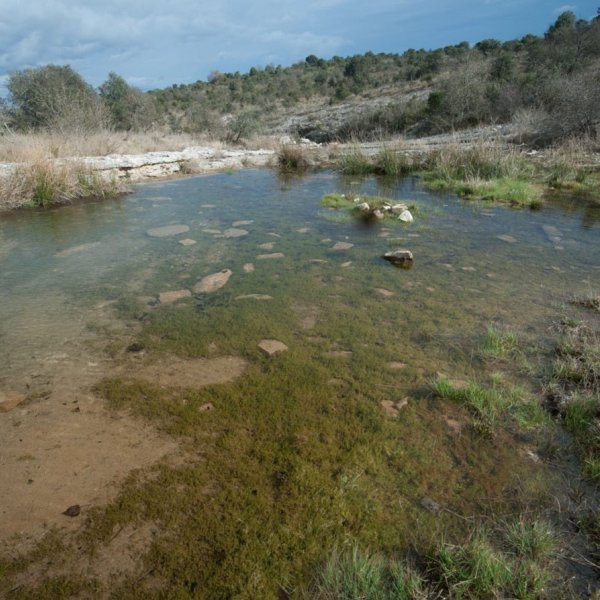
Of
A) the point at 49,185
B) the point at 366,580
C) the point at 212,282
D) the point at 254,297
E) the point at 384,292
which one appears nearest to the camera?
the point at 366,580

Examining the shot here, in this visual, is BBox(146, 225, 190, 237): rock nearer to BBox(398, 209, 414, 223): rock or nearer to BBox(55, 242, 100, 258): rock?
BBox(55, 242, 100, 258): rock

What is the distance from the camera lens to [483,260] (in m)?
4.60

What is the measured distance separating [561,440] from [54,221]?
7125 mm

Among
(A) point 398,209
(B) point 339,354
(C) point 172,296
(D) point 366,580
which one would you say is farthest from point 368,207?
(D) point 366,580

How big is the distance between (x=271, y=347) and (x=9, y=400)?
1604 mm

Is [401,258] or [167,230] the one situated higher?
[167,230]

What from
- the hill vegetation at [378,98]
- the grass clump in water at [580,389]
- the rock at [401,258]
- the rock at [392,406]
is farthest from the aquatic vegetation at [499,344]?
the hill vegetation at [378,98]

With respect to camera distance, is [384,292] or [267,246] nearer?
[384,292]

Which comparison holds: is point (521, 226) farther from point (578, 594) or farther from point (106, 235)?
point (106, 235)

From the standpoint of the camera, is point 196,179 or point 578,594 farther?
point 196,179

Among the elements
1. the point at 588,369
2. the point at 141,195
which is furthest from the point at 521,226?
the point at 141,195

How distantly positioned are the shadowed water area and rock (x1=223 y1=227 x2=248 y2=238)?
57 mm

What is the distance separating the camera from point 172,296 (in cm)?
368

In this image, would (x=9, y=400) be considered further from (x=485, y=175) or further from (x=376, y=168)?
(x=376, y=168)
